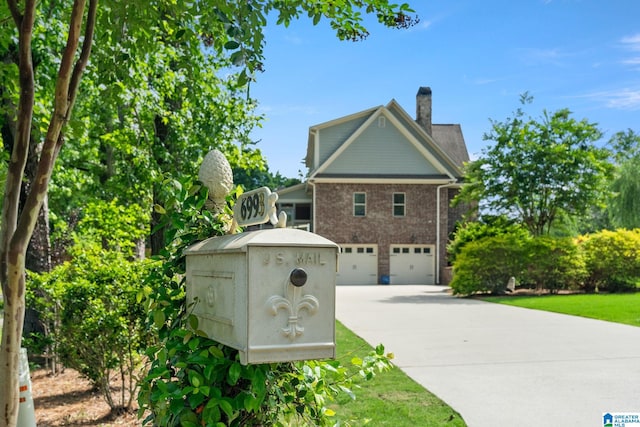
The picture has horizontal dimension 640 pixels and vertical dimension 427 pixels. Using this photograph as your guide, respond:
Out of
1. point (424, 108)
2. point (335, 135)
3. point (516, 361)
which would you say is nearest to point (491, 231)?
point (335, 135)

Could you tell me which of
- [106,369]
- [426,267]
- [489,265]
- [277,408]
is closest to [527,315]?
[489,265]

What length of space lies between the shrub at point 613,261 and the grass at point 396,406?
1543 centimetres

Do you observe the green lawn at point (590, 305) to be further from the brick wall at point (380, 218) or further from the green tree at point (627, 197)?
the green tree at point (627, 197)

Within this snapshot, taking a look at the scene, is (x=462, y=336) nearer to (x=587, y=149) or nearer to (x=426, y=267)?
(x=587, y=149)

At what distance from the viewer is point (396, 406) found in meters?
5.46

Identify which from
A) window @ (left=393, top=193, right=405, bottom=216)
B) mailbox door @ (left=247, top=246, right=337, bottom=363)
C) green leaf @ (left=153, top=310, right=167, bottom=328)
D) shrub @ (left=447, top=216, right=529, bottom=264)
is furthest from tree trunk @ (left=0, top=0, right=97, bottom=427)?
window @ (left=393, top=193, right=405, bottom=216)

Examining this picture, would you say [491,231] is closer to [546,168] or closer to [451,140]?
[546,168]

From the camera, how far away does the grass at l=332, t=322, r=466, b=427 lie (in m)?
4.99

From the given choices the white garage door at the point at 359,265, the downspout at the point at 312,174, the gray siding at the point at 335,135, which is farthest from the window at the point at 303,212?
the white garage door at the point at 359,265

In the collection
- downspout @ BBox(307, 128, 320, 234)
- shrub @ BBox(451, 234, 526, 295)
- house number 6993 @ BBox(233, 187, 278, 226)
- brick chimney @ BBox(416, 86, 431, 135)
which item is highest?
brick chimney @ BBox(416, 86, 431, 135)

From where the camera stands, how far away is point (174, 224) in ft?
10.00

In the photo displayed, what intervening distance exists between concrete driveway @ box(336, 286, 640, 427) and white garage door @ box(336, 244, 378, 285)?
42.7ft

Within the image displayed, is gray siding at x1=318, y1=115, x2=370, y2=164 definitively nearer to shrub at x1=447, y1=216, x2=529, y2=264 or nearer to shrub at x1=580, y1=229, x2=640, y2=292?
shrub at x1=447, y1=216, x2=529, y2=264

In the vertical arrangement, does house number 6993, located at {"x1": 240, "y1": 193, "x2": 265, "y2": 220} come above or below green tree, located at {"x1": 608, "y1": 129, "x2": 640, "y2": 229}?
below
